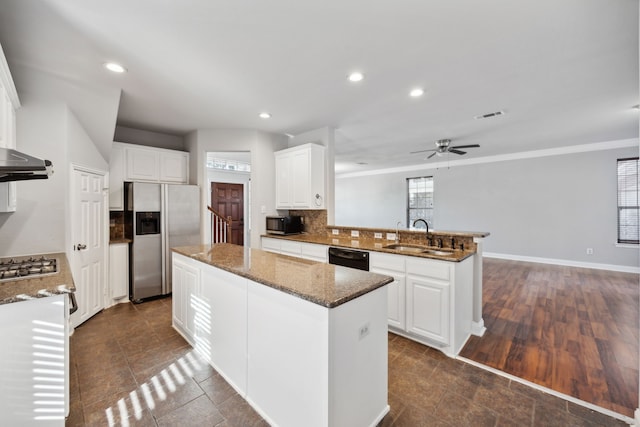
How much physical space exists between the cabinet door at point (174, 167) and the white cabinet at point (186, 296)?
2.10 meters

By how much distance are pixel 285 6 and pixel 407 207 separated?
7532 mm

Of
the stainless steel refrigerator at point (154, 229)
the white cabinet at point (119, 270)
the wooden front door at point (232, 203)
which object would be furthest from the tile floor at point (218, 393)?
the wooden front door at point (232, 203)

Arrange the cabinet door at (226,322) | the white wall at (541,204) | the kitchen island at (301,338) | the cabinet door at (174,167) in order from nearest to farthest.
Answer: the kitchen island at (301,338), the cabinet door at (226,322), the cabinet door at (174,167), the white wall at (541,204)

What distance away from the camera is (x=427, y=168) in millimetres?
7949

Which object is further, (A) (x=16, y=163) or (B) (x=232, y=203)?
(B) (x=232, y=203)

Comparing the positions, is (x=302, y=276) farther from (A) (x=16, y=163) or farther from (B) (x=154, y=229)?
(B) (x=154, y=229)

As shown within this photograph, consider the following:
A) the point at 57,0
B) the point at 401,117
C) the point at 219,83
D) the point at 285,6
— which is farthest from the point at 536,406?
the point at 57,0

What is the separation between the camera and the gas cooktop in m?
1.71

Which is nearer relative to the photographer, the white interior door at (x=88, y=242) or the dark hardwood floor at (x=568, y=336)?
the dark hardwood floor at (x=568, y=336)

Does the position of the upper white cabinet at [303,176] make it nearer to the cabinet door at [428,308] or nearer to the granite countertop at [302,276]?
the granite countertop at [302,276]

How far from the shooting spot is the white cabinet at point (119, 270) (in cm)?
357

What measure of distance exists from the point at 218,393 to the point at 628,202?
25.5ft

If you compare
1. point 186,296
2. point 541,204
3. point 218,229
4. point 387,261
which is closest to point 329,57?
point 387,261

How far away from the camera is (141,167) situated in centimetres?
405
